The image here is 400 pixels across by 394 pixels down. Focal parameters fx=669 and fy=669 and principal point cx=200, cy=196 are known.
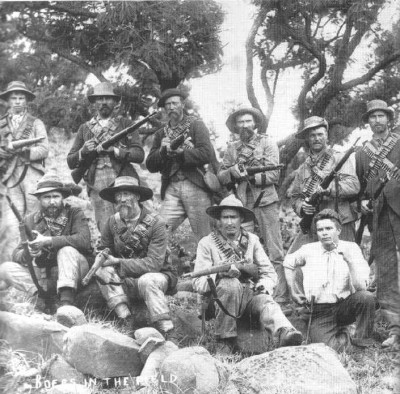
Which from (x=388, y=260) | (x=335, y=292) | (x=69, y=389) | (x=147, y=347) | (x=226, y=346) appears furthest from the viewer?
(x=388, y=260)

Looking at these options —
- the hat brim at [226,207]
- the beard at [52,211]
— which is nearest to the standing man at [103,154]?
the beard at [52,211]

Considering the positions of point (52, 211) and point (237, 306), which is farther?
point (52, 211)

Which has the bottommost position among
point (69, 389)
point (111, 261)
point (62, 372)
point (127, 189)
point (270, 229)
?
point (69, 389)

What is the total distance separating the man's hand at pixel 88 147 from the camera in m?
7.41

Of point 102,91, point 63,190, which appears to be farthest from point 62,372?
→ point 102,91

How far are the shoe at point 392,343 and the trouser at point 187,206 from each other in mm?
2218

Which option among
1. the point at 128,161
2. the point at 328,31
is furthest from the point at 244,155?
the point at 328,31

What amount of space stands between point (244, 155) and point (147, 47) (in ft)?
5.62

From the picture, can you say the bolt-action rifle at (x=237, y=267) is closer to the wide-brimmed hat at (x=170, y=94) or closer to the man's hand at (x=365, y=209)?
the man's hand at (x=365, y=209)

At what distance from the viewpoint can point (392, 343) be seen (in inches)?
238

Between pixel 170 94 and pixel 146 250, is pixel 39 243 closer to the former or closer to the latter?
pixel 146 250

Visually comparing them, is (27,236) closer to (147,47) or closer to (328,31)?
(147,47)

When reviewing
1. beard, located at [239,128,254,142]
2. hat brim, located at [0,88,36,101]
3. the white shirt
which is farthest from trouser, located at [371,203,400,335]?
hat brim, located at [0,88,36,101]

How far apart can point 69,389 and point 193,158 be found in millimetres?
2965
